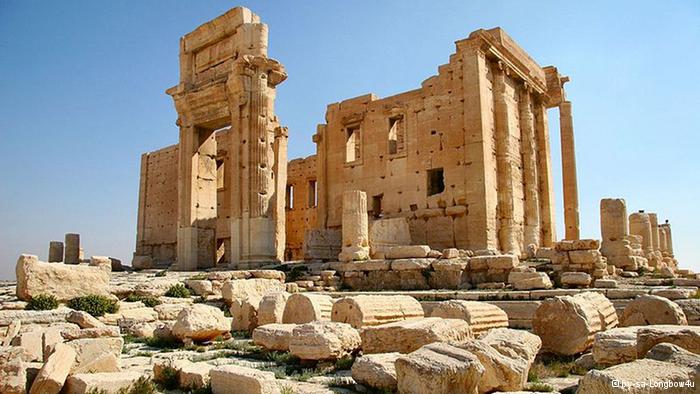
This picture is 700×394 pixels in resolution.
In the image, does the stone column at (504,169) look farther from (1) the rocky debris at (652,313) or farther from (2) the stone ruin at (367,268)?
(1) the rocky debris at (652,313)

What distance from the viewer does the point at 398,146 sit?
73.0ft

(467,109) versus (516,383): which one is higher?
(467,109)

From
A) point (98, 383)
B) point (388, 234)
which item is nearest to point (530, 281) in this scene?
point (388, 234)

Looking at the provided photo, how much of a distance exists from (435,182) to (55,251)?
17655 millimetres

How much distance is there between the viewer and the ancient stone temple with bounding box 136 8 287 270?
787 inches

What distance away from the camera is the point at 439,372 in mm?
4980

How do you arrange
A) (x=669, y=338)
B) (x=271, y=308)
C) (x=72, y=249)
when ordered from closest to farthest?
(x=669, y=338), (x=271, y=308), (x=72, y=249)

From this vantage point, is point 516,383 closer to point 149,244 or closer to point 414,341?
point 414,341

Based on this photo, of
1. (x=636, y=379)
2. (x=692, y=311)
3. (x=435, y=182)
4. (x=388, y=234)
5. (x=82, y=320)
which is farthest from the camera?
(x=435, y=182)

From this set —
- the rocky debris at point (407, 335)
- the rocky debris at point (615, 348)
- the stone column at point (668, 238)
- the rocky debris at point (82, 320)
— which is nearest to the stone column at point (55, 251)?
the rocky debris at point (82, 320)

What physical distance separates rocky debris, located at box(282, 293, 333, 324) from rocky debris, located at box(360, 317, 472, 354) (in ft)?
7.04

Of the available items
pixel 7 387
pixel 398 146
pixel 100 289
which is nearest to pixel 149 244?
pixel 398 146

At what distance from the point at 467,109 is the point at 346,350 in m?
14.4

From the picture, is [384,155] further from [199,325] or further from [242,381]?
[242,381]
